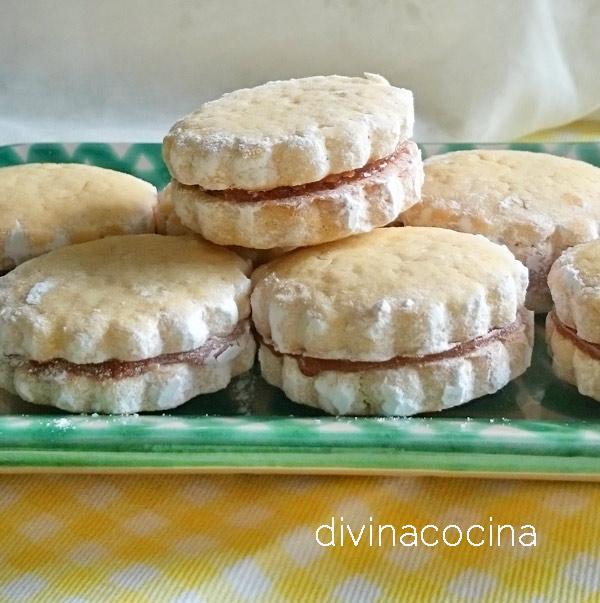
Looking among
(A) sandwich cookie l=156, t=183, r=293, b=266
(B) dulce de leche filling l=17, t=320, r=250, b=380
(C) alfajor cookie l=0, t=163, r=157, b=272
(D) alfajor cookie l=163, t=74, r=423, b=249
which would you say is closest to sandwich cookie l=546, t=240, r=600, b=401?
(D) alfajor cookie l=163, t=74, r=423, b=249

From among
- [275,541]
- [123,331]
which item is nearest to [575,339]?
[275,541]

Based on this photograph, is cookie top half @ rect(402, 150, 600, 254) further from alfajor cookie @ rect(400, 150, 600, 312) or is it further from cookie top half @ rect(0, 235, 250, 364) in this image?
cookie top half @ rect(0, 235, 250, 364)

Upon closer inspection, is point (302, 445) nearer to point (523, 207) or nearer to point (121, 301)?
point (121, 301)

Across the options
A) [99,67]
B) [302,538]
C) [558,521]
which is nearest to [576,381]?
Answer: [558,521]

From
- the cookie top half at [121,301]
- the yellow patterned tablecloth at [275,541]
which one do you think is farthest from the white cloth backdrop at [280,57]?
the yellow patterned tablecloth at [275,541]

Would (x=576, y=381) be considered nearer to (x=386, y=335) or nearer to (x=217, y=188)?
(x=386, y=335)

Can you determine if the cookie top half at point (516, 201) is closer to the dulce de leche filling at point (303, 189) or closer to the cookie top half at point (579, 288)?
the cookie top half at point (579, 288)
